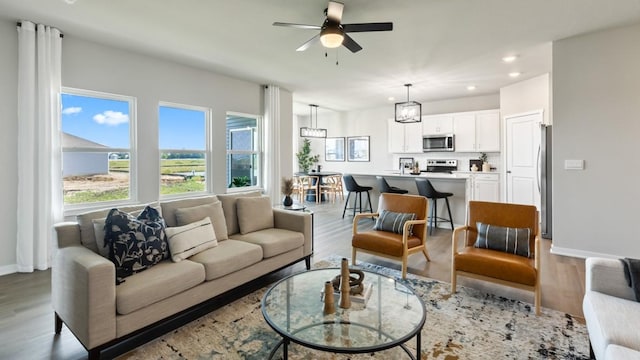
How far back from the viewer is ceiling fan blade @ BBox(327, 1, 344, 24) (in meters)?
2.68

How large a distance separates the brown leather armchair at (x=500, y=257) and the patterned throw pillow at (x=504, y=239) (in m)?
0.04

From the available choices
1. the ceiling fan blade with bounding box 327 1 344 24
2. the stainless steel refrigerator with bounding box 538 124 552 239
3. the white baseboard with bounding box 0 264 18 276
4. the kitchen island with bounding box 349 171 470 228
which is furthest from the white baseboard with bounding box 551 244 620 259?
the white baseboard with bounding box 0 264 18 276

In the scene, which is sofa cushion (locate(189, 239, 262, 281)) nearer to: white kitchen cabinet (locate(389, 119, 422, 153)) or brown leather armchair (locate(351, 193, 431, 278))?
brown leather armchair (locate(351, 193, 431, 278))

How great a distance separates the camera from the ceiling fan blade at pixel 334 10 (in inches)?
105

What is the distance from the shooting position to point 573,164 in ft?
12.8

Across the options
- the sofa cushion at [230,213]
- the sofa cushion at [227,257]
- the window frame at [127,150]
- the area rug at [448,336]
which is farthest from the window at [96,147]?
the area rug at [448,336]

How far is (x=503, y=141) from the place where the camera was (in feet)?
22.3

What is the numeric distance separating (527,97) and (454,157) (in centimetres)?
220

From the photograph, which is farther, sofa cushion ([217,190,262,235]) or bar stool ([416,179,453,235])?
bar stool ([416,179,453,235])

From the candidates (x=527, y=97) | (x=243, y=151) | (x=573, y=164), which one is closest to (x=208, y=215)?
(x=243, y=151)

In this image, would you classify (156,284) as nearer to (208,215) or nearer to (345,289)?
(208,215)

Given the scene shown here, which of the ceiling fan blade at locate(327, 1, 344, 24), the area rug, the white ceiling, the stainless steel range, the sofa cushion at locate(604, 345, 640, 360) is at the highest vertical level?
the white ceiling

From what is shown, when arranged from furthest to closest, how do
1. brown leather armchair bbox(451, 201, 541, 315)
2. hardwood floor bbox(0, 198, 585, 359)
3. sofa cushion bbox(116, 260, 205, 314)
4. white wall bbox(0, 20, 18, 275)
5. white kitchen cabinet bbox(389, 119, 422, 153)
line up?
1. white kitchen cabinet bbox(389, 119, 422, 153)
2. white wall bbox(0, 20, 18, 275)
3. brown leather armchair bbox(451, 201, 541, 315)
4. hardwood floor bbox(0, 198, 585, 359)
5. sofa cushion bbox(116, 260, 205, 314)

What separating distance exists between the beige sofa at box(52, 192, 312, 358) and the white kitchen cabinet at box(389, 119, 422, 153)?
5931mm
